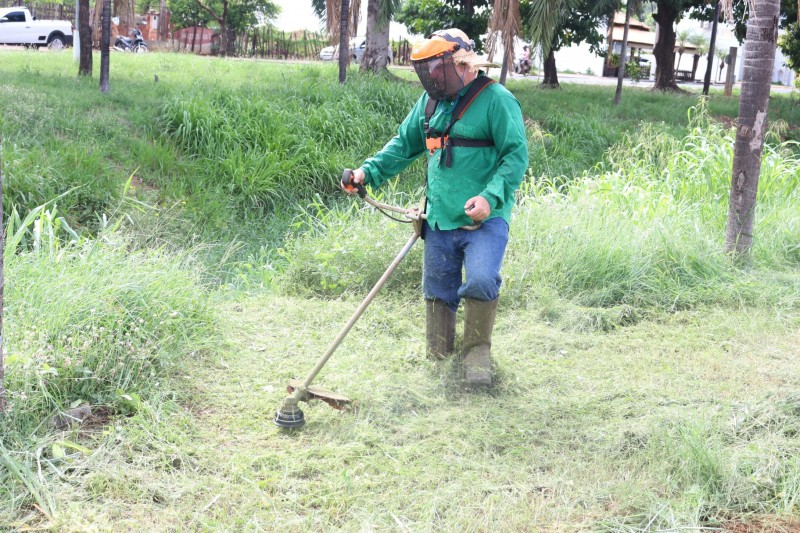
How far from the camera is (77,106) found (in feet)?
35.9

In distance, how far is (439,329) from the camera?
4.81 meters

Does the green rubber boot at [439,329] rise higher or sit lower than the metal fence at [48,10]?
lower

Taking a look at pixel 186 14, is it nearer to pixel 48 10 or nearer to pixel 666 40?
pixel 48 10

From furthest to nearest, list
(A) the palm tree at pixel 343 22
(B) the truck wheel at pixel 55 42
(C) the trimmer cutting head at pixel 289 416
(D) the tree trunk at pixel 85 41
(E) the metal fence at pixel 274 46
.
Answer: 1. (E) the metal fence at pixel 274 46
2. (B) the truck wheel at pixel 55 42
3. (A) the palm tree at pixel 343 22
4. (D) the tree trunk at pixel 85 41
5. (C) the trimmer cutting head at pixel 289 416

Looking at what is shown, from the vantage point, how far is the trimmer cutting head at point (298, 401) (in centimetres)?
395

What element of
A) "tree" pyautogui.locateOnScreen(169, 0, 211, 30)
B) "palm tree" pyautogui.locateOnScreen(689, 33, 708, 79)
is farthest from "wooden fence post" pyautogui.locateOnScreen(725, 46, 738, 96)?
"tree" pyautogui.locateOnScreen(169, 0, 211, 30)

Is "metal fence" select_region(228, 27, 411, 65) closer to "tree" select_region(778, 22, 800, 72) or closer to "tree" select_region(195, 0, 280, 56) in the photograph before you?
"tree" select_region(195, 0, 280, 56)

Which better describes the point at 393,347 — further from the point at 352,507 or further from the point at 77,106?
the point at 77,106

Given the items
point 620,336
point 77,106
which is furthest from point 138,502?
point 77,106

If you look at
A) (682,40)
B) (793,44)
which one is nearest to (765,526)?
(793,44)

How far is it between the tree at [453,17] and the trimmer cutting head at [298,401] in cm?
1499

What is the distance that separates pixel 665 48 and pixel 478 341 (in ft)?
63.3

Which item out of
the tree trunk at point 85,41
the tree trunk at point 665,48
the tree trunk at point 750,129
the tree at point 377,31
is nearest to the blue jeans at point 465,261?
the tree trunk at point 750,129

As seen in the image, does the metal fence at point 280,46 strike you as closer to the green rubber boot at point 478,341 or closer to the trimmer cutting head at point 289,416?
the green rubber boot at point 478,341
